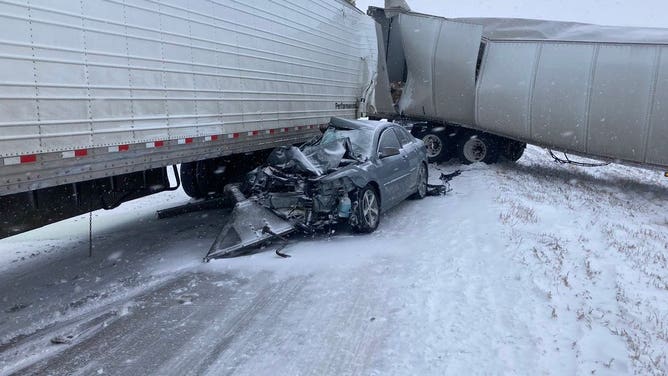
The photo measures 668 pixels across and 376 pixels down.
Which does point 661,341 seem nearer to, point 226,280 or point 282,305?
point 282,305

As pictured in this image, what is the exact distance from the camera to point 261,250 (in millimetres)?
6695

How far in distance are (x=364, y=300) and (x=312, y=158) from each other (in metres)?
3.24

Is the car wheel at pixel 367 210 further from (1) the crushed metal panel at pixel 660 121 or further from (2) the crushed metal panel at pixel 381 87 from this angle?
(2) the crushed metal panel at pixel 381 87

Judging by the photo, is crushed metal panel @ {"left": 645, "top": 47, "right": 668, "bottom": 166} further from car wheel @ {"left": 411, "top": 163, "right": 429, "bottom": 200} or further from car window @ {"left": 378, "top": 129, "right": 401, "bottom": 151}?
car window @ {"left": 378, "top": 129, "right": 401, "bottom": 151}

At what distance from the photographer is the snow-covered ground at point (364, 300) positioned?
3848 mm

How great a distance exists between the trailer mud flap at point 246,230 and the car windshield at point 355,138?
177 centimetres

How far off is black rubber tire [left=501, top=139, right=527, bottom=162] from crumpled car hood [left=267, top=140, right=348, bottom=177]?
782cm

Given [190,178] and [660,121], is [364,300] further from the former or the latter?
[660,121]

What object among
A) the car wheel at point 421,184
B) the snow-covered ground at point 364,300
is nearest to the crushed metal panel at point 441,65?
the car wheel at point 421,184

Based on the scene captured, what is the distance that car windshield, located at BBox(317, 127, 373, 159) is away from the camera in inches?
312

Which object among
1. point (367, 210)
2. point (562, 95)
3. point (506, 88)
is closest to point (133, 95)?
point (367, 210)

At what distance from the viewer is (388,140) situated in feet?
28.6

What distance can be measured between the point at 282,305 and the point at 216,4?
4.42 m

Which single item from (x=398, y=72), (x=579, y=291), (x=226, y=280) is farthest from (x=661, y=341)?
(x=398, y=72)
